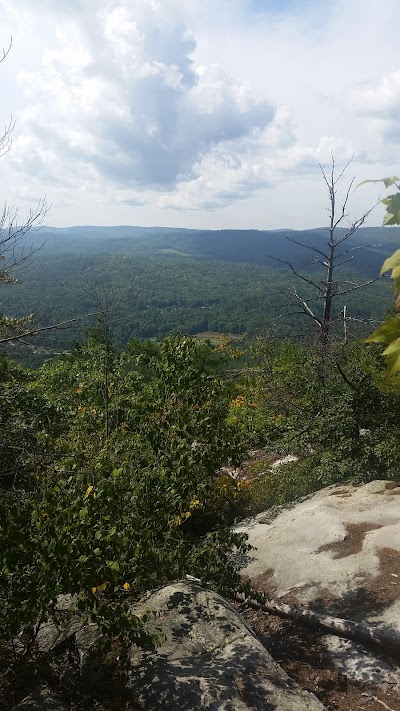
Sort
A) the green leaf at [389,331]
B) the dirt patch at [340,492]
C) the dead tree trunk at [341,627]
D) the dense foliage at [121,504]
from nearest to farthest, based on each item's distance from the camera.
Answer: the green leaf at [389,331] < the dense foliage at [121,504] < the dead tree trunk at [341,627] < the dirt patch at [340,492]

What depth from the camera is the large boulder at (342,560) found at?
21.3 ft

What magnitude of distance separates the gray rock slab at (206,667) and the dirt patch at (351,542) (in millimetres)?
2652

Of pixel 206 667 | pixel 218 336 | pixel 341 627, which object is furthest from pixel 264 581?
pixel 218 336

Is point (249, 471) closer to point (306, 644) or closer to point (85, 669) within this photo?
point (306, 644)

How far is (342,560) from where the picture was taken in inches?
313

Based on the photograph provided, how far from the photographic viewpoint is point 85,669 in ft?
17.2

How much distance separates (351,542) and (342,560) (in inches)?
20.0

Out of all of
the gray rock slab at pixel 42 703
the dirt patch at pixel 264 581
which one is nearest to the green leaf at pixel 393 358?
the gray rock slab at pixel 42 703

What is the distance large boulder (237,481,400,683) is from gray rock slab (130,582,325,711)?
1.30m

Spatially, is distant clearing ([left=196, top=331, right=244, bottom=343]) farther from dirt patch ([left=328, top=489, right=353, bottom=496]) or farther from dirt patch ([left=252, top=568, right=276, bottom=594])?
dirt patch ([left=328, top=489, right=353, bottom=496])

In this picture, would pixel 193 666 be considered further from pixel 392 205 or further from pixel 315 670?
pixel 392 205

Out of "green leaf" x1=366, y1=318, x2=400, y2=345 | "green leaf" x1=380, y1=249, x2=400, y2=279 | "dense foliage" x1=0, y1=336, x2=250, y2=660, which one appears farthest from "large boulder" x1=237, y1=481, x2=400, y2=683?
"green leaf" x1=380, y1=249, x2=400, y2=279

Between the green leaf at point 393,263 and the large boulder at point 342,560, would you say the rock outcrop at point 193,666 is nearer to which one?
the large boulder at point 342,560

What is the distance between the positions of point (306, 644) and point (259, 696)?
2.05m
